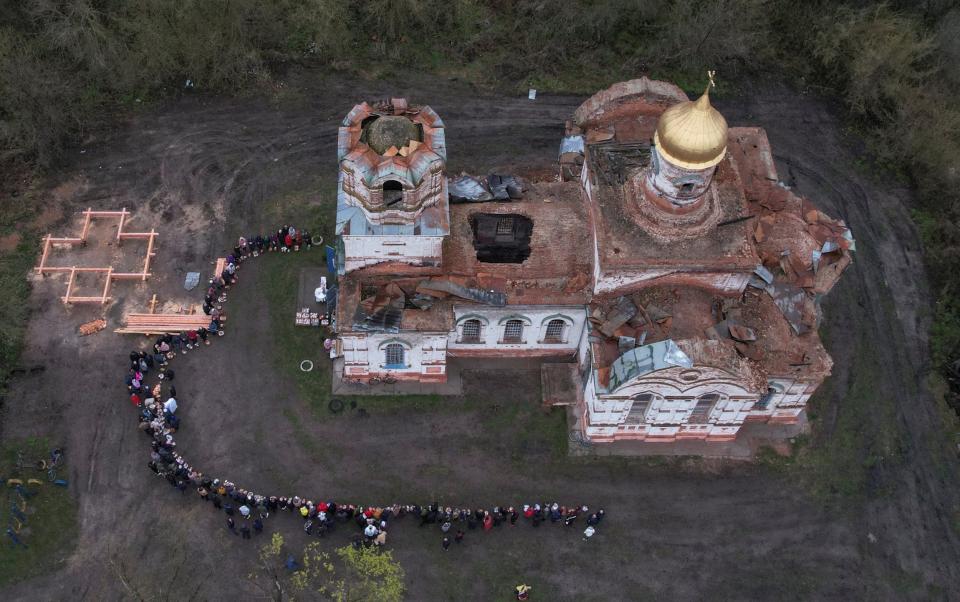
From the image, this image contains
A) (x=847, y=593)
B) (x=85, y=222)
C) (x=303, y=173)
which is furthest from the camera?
(x=303, y=173)

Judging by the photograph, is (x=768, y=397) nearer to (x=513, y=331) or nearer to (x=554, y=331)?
(x=554, y=331)

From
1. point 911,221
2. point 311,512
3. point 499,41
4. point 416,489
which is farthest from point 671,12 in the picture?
point 311,512

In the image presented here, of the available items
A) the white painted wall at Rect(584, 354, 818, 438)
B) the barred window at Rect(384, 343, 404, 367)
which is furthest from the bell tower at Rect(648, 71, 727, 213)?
the barred window at Rect(384, 343, 404, 367)

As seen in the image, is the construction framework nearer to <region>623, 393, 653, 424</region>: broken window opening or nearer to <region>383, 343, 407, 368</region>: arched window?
<region>383, 343, 407, 368</region>: arched window

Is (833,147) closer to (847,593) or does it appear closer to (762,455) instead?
(762,455)

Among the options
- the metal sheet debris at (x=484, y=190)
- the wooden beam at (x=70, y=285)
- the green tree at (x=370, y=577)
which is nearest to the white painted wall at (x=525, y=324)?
the metal sheet debris at (x=484, y=190)

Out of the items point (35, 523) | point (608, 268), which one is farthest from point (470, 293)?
point (35, 523)

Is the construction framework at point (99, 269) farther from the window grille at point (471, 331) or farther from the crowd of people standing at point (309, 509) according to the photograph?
the window grille at point (471, 331)
